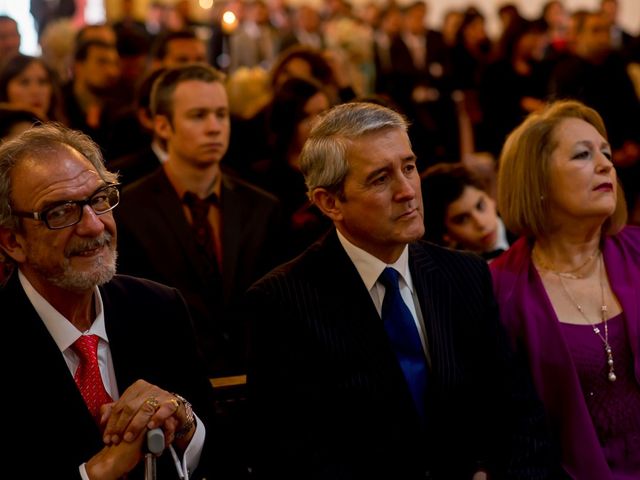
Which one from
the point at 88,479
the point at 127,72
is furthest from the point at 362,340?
the point at 127,72

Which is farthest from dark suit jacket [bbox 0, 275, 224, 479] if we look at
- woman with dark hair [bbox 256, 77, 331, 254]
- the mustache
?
woman with dark hair [bbox 256, 77, 331, 254]

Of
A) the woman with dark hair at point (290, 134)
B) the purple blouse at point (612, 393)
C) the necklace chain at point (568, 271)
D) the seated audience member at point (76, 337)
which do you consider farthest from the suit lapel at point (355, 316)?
the woman with dark hair at point (290, 134)

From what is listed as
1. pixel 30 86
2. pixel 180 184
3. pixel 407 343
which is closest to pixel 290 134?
pixel 180 184

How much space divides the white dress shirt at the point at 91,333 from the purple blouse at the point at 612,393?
1132 millimetres

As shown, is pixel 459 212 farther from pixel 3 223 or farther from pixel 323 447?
pixel 3 223

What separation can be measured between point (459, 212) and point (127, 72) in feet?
12.4

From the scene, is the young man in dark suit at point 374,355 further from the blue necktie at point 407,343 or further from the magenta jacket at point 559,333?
the magenta jacket at point 559,333

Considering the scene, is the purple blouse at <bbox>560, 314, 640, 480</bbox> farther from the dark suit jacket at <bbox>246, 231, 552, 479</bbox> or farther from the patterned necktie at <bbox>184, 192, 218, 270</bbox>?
the patterned necktie at <bbox>184, 192, 218, 270</bbox>

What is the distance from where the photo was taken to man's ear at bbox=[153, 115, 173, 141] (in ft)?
13.4

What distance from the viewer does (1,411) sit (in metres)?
2.19

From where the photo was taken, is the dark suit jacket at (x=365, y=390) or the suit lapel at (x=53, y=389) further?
the dark suit jacket at (x=365, y=390)

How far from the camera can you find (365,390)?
2.40 meters

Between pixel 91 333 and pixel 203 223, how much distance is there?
1547 millimetres

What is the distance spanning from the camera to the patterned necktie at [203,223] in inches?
148
